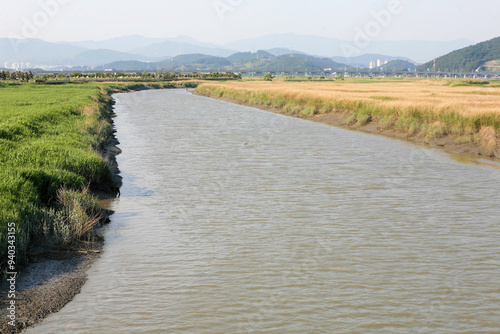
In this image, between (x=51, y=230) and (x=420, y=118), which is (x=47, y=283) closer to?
(x=51, y=230)

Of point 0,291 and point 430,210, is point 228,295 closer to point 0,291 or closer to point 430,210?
point 0,291

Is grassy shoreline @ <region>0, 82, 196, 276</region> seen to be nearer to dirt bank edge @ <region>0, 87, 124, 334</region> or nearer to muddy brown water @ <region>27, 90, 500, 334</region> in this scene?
dirt bank edge @ <region>0, 87, 124, 334</region>

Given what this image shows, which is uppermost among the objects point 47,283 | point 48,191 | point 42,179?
point 42,179

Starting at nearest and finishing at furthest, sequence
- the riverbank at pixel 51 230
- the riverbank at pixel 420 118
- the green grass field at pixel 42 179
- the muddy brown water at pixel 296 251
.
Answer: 1. the muddy brown water at pixel 296 251
2. the riverbank at pixel 51 230
3. the green grass field at pixel 42 179
4. the riverbank at pixel 420 118

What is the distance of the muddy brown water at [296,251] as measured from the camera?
8.65 meters

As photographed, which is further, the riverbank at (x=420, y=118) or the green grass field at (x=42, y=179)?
the riverbank at (x=420, y=118)

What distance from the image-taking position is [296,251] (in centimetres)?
1190

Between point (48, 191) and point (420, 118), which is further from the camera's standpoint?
point (420, 118)

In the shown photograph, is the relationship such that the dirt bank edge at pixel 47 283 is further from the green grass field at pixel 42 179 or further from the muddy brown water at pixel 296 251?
the green grass field at pixel 42 179

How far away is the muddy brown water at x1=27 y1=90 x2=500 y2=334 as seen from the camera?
8.65 metres

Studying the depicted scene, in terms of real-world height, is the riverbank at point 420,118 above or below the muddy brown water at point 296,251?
above

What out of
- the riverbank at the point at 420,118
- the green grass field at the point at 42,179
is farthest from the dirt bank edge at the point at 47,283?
the riverbank at the point at 420,118

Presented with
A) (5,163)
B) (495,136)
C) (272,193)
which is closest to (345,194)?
(272,193)

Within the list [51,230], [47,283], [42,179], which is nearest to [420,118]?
[42,179]
